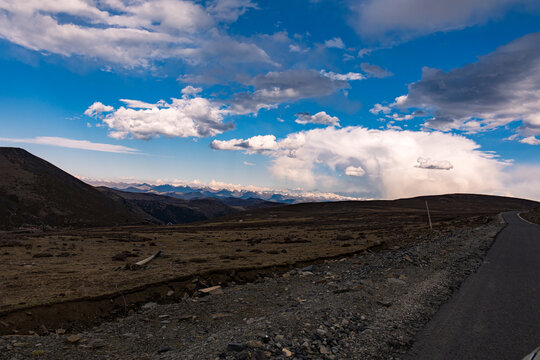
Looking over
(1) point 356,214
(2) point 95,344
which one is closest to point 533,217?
(1) point 356,214

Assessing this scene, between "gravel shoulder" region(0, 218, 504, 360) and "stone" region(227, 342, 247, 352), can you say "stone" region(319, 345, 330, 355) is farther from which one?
"stone" region(227, 342, 247, 352)

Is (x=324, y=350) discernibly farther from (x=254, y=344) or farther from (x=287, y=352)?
(x=254, y=344)

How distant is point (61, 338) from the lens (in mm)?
8766

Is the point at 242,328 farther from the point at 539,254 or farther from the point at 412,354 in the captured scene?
the point at 539,254

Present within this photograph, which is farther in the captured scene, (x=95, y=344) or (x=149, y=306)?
(x=149, y=306)

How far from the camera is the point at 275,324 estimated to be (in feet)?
29.7

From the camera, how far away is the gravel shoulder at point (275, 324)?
762 cm

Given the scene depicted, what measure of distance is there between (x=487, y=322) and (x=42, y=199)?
13152 cm

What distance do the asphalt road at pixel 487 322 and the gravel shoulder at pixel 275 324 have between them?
49cm

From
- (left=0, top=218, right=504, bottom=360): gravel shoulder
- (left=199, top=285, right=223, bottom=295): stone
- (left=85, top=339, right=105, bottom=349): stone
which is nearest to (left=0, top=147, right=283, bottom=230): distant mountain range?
A: (left=199, top=285, right=223, bottom=295): stone

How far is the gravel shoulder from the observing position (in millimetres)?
7617

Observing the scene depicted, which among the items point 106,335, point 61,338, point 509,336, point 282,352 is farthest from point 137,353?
point 509,336

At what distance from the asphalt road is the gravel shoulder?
49 cm

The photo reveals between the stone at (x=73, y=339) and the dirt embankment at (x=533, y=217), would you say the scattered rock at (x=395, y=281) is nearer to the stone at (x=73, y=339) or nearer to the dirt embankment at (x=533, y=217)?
the stone at (x=73, y=339)
